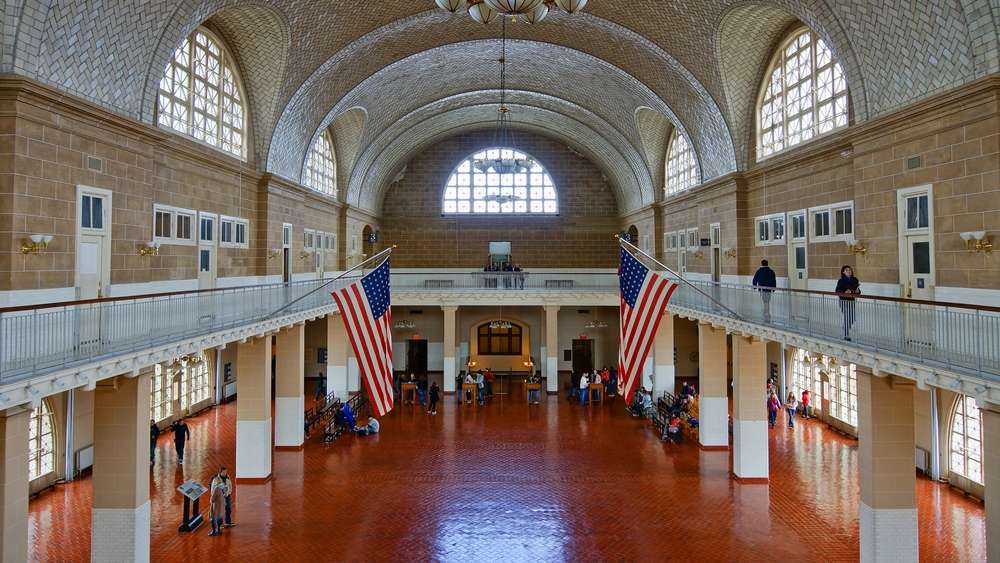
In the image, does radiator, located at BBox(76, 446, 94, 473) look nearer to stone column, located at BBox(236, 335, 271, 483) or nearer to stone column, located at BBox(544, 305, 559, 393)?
stone column, located at BBox(236, 335, 271, 483)

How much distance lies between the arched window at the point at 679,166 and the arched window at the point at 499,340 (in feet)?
38.8

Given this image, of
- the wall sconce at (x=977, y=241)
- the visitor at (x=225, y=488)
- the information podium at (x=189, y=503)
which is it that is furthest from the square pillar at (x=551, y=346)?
the wall sconce at (x=977, y=241)

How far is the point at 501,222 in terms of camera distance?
1383 inches

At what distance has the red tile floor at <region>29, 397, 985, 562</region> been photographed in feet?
39.2

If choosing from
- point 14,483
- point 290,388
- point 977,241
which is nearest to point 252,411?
point 290,388

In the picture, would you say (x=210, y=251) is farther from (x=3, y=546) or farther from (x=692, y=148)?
(x=692, y=148)

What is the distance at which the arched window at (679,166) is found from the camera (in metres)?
23.7

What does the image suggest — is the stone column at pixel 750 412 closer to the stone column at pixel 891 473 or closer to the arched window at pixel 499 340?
the stone column at pixel 891 473

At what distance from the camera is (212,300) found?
488 inches

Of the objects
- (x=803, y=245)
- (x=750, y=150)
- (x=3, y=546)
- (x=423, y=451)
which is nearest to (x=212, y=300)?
(x=3, y=546)

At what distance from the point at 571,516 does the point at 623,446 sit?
6243mm

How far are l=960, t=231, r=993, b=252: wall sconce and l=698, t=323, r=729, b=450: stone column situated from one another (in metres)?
8.60

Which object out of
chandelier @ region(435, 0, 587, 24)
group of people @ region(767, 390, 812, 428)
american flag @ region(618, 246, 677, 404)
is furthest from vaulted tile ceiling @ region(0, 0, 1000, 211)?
group of people @ region(767, 390, 812, 428)

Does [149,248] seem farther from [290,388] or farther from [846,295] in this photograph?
[846,295]
